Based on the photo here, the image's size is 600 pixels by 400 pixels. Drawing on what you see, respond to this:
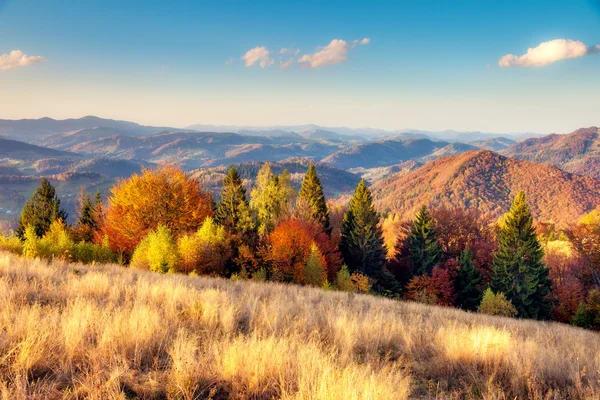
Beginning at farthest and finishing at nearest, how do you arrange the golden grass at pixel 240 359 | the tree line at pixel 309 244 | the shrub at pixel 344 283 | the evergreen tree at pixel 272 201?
the evergreen tree at pixel 272 201 → the shrub at pixel 344 283 → the tree line at pixel 309 244 → the golden grass at pixel 240 359

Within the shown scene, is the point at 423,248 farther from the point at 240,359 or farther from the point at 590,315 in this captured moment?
the point at 240,359

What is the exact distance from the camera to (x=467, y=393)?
4238mm

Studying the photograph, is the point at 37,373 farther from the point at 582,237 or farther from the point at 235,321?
the point at 582,237

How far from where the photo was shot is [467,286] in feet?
144

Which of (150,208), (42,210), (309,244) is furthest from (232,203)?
(42,210)

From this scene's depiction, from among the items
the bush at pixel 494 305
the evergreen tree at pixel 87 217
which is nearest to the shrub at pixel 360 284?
the bush at pixel 494 305

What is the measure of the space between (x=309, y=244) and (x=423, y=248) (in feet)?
68.4

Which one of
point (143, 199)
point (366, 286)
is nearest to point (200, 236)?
point (143, 199)

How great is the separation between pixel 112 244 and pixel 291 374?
129ft

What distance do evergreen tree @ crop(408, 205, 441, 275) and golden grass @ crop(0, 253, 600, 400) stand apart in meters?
43.4

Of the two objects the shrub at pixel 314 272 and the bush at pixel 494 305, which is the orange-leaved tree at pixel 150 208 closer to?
the shrub at pixel 314 272

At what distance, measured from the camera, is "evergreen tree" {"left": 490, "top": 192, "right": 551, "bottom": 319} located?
41.5 meters

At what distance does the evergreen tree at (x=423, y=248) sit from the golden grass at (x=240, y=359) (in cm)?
4342

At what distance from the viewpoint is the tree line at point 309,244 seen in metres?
31.5
